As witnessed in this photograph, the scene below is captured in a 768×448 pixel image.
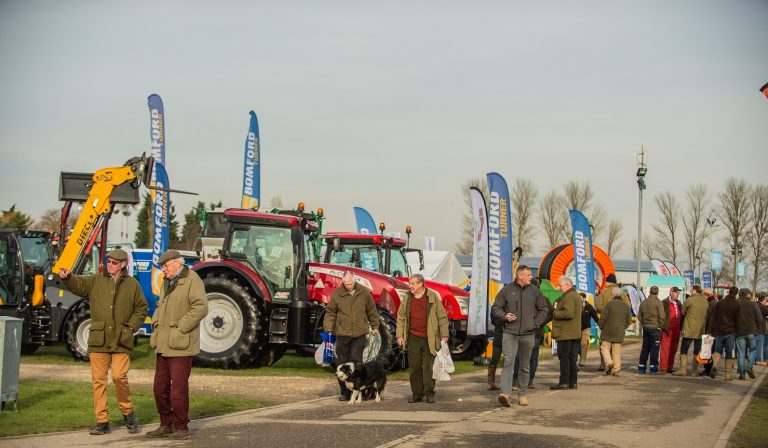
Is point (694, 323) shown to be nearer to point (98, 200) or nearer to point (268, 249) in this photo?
point (268, 249)

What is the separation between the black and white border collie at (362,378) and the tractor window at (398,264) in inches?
342

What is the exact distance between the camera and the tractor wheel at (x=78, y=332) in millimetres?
20922

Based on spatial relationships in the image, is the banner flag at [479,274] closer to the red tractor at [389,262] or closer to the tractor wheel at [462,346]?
the red tractor at [389,262]

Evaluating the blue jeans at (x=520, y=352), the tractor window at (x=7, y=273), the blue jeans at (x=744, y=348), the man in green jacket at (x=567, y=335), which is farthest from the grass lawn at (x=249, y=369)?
the blue jeans at (x=744, y=348)

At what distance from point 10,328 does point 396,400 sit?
224 inches

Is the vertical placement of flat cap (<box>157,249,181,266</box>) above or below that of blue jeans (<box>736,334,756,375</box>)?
above

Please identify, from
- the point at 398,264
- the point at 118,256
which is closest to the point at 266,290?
the point at 398,264

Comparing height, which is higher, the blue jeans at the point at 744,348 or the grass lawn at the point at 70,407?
the blue jeans at the point at 744,348

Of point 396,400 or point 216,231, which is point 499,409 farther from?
point 216,231

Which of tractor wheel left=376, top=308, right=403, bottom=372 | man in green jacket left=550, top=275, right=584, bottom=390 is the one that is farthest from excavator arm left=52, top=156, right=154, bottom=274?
man in green jacket left=550, top=275, right=584, bottom=390

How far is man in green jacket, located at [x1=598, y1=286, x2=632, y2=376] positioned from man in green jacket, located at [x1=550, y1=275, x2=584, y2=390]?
3470 millimetres

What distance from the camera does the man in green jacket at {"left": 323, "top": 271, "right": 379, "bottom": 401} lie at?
15383mm

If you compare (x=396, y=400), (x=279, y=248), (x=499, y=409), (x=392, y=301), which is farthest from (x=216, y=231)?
(x=499, y=409)

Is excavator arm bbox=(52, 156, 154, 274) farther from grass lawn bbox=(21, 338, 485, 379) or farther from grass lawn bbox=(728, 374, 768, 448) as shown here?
grass lawn bbox=(728, 374, 768, 448)
